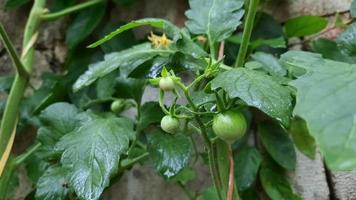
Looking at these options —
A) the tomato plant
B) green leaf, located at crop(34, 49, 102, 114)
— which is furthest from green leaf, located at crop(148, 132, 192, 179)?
green leaf, located at crop(34, 49, 102, 114)

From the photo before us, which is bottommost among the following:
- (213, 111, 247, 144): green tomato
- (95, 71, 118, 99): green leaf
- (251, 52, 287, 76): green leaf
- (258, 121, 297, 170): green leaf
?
(258, 121, 297, 170): green leaf

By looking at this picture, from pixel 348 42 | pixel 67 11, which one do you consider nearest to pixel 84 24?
pixel 67 11

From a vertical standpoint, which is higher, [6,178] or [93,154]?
[93,154]

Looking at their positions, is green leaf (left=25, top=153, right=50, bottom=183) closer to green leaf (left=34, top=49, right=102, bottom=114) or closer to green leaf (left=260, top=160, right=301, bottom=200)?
green leaf (left=34, top=49, right=102, bottom=114)

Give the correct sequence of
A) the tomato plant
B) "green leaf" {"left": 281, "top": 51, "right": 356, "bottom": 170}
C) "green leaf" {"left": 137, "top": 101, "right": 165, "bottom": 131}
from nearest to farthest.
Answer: "green leaf" {"left": 281, "top": 51, "right": 356, "bottom": 170}, the tomato plant, "green leaf" {"left": 137, "top": 101, "right": 165, "bottom": 131}

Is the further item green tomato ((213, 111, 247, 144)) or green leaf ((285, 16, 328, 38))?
green leaf ((285, 16, 328, 38))

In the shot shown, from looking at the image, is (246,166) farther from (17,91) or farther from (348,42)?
(17,91)
